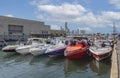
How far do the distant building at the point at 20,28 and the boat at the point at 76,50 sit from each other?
5951cm

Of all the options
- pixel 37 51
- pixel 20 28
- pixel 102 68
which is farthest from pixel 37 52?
pixel 20 28

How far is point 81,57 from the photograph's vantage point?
23359 millimetres

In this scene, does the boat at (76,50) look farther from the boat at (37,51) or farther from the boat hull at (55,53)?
the boat at (37,51)

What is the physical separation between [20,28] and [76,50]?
8969 centimetres

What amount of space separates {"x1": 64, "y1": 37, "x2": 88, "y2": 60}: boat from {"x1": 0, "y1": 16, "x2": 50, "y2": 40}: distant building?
59511mm

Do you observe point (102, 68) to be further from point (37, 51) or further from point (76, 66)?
point (37, 51)

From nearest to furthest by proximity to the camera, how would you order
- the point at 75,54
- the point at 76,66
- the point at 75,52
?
the point at 76,66, the point at 75,52, the point at 75,54

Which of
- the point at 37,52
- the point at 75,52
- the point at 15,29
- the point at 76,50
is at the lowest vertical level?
the point at 37,52

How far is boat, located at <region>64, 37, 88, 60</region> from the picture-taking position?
73.3 ft

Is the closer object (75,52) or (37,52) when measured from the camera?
(75,52)

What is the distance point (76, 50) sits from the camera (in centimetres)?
2259

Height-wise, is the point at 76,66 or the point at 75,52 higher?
the point at 75,52

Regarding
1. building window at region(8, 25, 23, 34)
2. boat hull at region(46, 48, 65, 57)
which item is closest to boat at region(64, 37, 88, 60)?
boat hull at region(46, 48, 65, 57)

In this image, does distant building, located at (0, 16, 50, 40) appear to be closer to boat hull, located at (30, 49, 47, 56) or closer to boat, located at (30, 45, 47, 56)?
boat, located at (30, 45, 47, 56)
